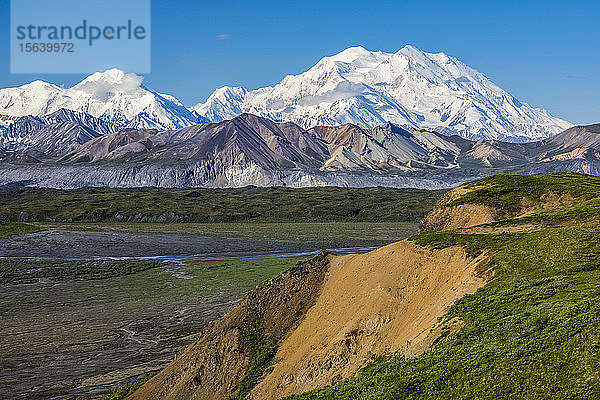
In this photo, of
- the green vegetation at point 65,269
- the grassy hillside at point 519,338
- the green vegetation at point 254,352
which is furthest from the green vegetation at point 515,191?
the green vegetation at point 65,269

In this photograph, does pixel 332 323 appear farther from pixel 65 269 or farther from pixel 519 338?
pixel 65 269

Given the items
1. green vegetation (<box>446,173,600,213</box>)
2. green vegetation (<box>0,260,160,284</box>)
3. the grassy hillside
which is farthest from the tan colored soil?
green vegetation (<box>0,260,160,284</box>)

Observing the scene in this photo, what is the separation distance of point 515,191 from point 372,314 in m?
27.9

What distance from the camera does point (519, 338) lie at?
54.7 feet

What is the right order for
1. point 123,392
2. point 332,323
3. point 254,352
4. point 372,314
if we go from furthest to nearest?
point 123,392, point 254,352, point 332,323, point 372,314

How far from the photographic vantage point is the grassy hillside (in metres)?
14.6

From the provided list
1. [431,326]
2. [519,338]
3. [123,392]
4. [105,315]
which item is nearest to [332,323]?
[431,326]

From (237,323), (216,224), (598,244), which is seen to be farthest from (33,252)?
(598,244)

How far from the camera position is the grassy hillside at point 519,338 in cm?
1462

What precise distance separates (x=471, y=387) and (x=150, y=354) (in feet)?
99.2

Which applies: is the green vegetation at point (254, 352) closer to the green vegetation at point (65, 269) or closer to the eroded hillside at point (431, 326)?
the eroded hillside at point (431, 326)

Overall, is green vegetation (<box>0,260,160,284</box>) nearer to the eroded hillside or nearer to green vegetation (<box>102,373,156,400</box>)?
green vegetation (<box>102,373,156,400</box>)

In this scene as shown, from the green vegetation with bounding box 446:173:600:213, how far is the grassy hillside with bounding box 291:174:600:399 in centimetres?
1736

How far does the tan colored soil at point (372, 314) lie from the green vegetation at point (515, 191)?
18686 millimetres
